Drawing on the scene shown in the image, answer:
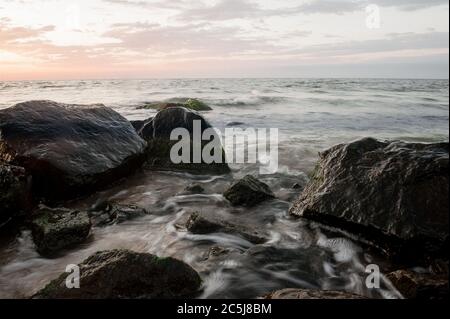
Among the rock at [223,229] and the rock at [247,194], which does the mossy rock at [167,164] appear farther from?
the rock at [223,229]

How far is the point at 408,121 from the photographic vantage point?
1647 cm

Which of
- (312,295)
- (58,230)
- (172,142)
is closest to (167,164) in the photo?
(172,142)

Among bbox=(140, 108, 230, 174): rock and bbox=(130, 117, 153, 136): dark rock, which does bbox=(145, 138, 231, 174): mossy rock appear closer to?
bbox=(140, 108, 230, 174): rock

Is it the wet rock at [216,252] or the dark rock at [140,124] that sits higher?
the dark rock at [140,124]

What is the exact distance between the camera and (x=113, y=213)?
5.15 metres

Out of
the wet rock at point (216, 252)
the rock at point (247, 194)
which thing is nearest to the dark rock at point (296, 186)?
the rock at point (247, 194)

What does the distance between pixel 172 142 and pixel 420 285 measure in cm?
559

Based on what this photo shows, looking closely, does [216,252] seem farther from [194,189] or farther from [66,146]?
[66,146]

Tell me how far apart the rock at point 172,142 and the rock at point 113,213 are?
224 centimetres

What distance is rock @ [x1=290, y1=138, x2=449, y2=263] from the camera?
3.66m

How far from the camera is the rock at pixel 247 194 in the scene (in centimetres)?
564

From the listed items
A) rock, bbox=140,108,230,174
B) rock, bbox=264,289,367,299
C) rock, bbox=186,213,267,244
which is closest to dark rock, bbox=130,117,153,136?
rock, bbox=140,108,230,174
